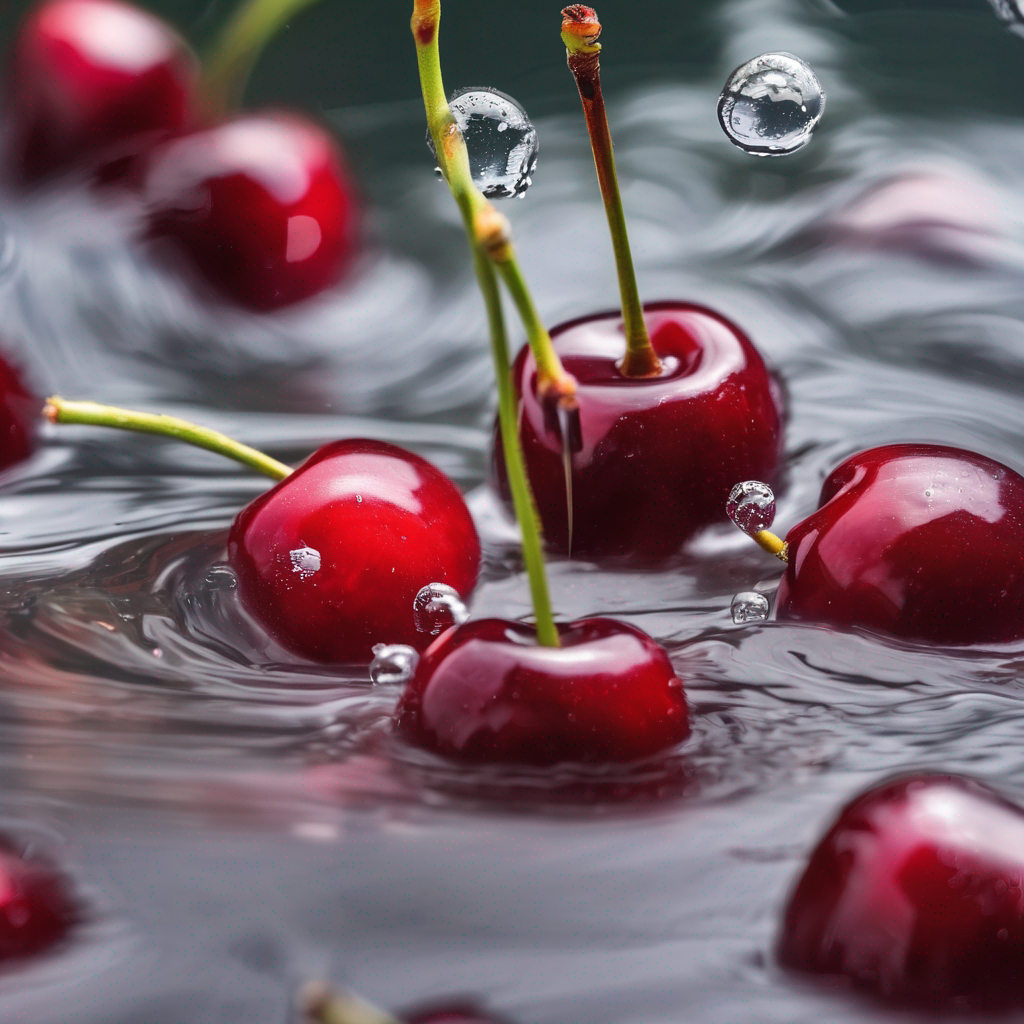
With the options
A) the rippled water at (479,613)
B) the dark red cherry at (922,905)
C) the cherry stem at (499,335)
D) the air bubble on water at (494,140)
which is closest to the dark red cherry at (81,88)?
the rippled water at (479,613)

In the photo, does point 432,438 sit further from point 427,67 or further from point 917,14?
point 917,14

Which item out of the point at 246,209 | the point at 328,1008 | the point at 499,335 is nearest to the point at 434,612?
the point at 499,335

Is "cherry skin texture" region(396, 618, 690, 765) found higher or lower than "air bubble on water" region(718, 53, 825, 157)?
lower

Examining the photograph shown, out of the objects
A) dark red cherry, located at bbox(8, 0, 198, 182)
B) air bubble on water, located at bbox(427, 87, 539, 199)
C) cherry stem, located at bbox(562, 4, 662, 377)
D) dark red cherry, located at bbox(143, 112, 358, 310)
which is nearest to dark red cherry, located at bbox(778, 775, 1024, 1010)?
cherry stem, located at bbox(562, 4, 662, 377)

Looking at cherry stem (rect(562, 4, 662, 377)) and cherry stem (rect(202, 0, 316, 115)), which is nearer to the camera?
cherry stem (rect(562, 4, 662, 377))

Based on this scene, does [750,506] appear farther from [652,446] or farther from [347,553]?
[347,553]

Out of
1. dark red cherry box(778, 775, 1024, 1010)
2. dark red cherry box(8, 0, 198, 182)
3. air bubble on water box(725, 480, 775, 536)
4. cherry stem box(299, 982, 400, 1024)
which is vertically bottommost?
Answer: dark red cherry box(778, 775, 1024, 1010)

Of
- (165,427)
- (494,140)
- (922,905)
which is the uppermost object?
(494,140)

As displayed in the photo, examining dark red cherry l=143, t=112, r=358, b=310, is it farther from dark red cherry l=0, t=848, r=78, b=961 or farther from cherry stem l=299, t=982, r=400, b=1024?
cherry stem l=299, t=982, r=400, b=1024
